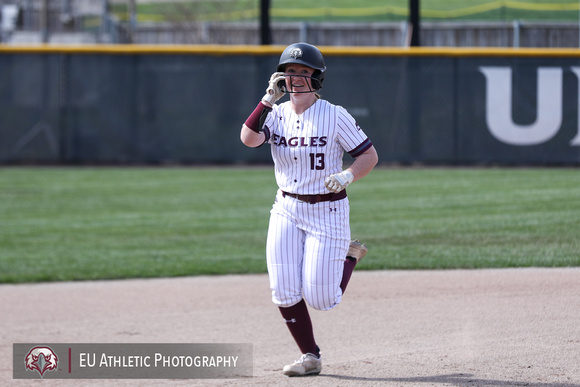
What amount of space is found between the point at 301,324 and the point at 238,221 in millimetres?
5740

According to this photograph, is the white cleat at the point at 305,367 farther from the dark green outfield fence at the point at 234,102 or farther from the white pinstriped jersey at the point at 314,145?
the dark green outfield fence at the point at 234,102

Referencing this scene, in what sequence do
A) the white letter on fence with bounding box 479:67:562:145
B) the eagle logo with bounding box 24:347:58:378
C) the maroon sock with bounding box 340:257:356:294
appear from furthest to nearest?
the white letter on fence with bounding box 479:67:562:145 → the eagle logo with bounding box 24:347:58:378 → the maroon sock with bounding box 340:257:356:294

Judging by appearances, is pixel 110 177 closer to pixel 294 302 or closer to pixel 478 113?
pixel 478 113

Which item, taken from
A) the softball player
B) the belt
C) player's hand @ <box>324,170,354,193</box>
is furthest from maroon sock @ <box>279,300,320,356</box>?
player's hand @ <box>324,170,354,193</box>

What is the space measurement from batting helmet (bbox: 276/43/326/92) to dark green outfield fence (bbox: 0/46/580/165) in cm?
975

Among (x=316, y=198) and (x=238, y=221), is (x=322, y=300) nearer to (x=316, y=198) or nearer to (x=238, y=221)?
(x=316, y=198)

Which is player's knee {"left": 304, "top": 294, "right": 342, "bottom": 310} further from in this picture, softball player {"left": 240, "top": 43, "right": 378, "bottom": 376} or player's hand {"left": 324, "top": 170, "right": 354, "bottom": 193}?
player's hand {"left": 324, "top": 170, "right": 354, "bottom": 193}

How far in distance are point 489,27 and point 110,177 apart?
308 inches

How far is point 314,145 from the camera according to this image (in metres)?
4.03

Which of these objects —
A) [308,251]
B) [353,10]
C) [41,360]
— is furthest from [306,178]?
[353,10]

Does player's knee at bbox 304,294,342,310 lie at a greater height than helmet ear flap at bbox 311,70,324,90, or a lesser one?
lesser

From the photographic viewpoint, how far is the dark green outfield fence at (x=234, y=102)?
1350 cm

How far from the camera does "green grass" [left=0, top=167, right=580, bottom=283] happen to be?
764cm

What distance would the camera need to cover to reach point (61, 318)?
5.75 m
